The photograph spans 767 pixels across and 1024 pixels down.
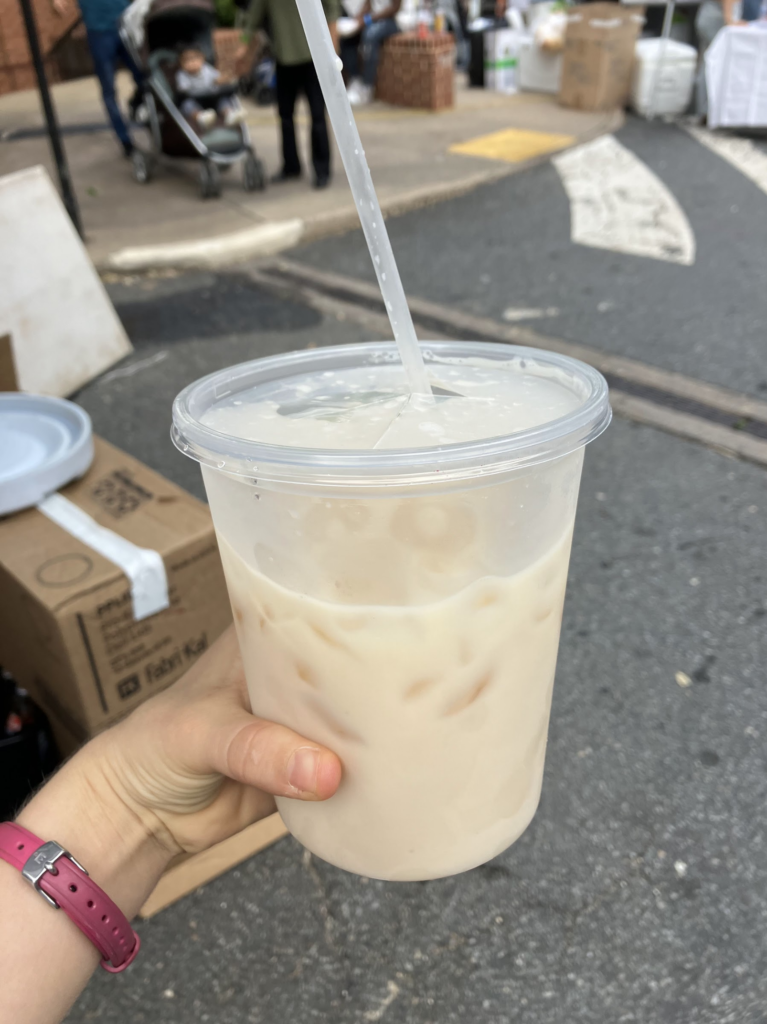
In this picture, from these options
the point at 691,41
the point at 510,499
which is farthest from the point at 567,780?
the point at 691,41

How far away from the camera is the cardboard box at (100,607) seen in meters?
1.69

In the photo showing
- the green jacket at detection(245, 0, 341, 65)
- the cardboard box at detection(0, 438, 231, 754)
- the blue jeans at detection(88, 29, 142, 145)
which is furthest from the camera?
the blue jeans at detection(88, 29, 142, 145)

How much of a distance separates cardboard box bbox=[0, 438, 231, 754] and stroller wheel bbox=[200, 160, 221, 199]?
16.1ft

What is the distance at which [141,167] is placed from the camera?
6.77 meters

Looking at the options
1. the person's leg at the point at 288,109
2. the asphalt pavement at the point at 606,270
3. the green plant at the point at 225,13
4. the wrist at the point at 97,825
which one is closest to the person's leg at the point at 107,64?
the person's leg at the point at 288,109

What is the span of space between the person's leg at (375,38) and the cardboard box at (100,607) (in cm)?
891

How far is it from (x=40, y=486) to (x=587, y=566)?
1619mm

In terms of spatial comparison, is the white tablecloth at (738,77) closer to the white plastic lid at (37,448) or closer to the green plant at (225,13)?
the green plant at (225,13)

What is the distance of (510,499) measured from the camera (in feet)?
2.63

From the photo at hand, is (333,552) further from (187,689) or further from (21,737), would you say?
(21,737)

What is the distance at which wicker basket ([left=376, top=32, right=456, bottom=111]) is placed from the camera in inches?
344

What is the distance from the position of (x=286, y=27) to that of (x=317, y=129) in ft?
2.30

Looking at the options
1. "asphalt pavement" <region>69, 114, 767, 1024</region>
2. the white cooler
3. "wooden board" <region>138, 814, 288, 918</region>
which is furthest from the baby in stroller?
"wooden board" <region>138, 814, 288, 918</region>

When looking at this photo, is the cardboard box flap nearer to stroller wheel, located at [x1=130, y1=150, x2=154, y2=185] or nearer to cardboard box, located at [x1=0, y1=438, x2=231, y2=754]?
cardboard box, located at [x1=0, y1=438, x2=231, y2=754]
